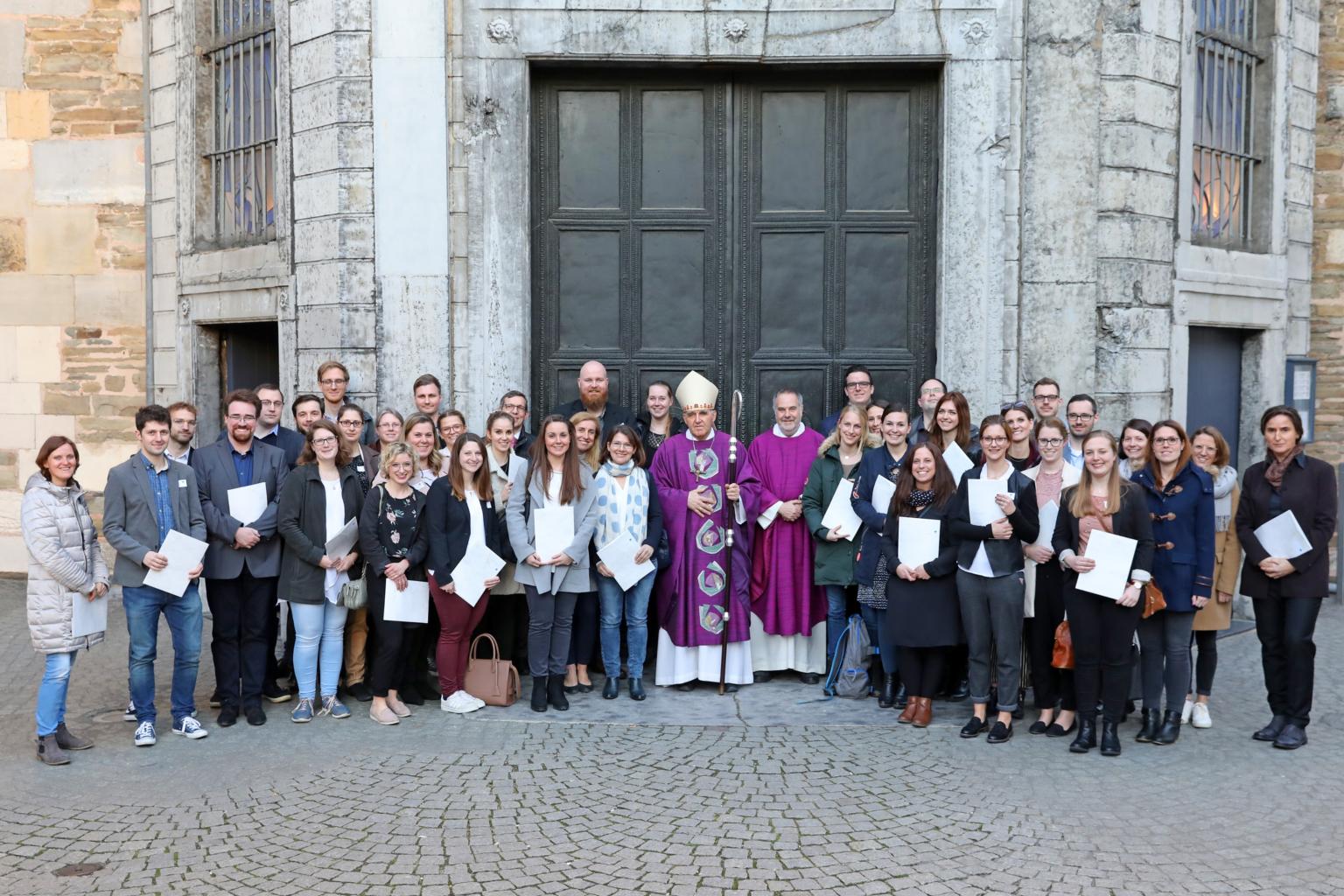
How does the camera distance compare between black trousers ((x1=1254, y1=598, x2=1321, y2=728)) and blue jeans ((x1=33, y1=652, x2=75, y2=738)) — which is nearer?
blue jeans ((x1=33, y1=652, x2=75, y2=738))

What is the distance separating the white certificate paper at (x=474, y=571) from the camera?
7289mm

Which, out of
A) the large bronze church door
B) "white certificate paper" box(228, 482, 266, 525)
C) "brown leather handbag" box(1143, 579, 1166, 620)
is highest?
the large bronze church door

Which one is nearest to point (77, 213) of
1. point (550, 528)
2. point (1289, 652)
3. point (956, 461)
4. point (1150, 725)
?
point (550, 528)

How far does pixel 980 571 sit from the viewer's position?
687 cm

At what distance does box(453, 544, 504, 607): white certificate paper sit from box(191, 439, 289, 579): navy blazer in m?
1.02

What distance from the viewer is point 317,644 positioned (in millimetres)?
7293

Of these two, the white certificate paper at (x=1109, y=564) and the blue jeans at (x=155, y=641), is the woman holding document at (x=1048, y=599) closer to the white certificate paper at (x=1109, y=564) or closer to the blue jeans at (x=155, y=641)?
the white certificate paper at (x=1109, y=564)

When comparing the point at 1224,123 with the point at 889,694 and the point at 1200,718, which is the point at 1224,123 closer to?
the point at 1200,718

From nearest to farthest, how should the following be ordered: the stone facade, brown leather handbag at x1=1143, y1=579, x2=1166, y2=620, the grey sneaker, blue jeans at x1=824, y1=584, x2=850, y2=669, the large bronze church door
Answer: the grey sneaker
brown leather handbag at x1=1143, y1=579, x2=1166, y2=620
blue jeans at x1=824, y1=584, x2=850, y2=669
the large bronze church door
the stone facade

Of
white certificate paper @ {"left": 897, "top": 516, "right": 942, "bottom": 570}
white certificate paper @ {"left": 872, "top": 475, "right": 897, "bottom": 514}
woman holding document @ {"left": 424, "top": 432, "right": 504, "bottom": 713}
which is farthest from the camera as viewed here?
white certificate paper @ {"left": 872, "top": 475, "right": 897, "bottom": 514}

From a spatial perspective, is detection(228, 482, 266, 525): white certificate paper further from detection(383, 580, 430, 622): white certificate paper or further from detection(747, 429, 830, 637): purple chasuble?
detection(747, 429, 830, 637): purple chasuble

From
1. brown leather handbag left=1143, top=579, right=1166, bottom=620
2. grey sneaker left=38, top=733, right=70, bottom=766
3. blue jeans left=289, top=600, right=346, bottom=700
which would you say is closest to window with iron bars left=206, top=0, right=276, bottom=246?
blue jeans left=289, top=600, right=346, bottom=700

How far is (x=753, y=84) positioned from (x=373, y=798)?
601 cm

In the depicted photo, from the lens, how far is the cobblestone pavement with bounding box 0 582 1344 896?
4949mm
